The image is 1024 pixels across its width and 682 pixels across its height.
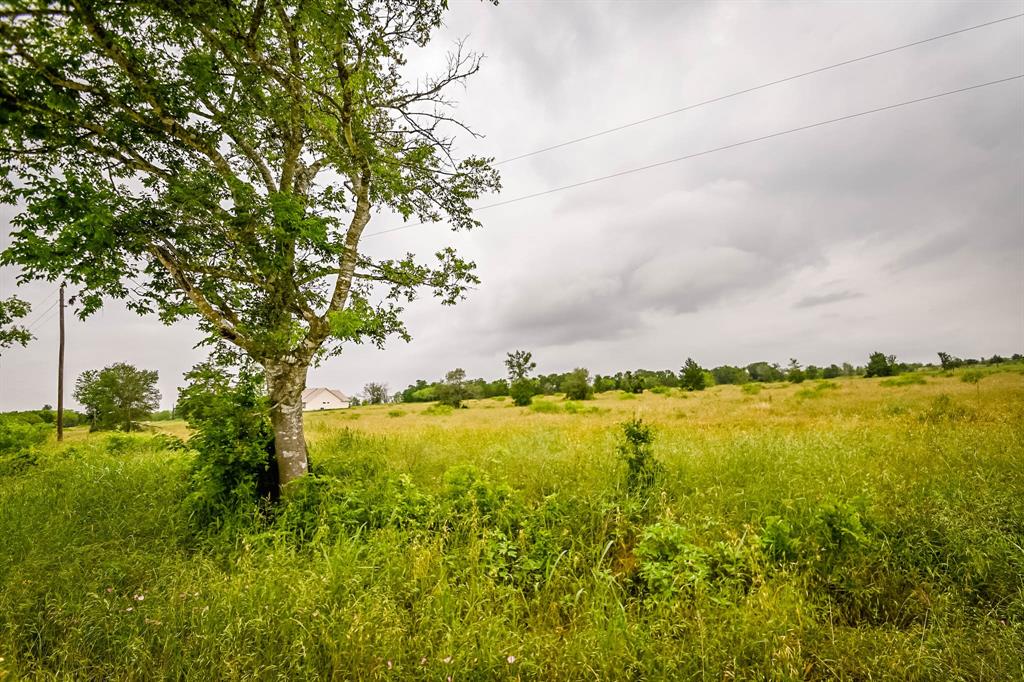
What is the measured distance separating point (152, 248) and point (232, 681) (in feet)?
17.9

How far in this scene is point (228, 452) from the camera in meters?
5.84

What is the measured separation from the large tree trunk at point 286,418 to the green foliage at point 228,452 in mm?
205

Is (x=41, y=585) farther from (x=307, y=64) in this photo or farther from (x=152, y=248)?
(x=307, y=64)

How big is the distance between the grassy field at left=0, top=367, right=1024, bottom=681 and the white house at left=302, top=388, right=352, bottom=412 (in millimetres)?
96450

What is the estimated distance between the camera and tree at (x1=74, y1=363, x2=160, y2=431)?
34.1 m

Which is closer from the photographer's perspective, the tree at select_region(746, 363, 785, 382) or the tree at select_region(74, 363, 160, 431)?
the tree at select_region(74, 363, 160, 431)

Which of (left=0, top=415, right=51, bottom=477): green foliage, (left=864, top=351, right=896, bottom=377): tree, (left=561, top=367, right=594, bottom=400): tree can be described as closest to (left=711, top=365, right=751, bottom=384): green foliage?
(left=864, top=351, right=896, bottom=377): tree

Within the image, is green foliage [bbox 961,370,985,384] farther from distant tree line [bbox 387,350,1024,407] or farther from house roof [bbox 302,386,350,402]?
house roof [bbox 302,386,350,402]

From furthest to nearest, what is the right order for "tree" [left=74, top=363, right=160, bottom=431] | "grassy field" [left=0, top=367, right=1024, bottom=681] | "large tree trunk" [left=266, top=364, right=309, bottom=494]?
"tree" [left=74, top=363, right=160, bottom=431] → "large tree trunk" [left=266, top=364, right=309, bottom=494] → "grassy field" [left=0, top=367, right=1024, bottom=681]

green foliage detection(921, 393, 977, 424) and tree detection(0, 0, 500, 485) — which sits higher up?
tree detection(0, 0, 500, 485)

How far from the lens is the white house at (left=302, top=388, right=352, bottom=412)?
9500 centimetres

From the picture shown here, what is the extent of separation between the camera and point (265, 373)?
610 centimetres

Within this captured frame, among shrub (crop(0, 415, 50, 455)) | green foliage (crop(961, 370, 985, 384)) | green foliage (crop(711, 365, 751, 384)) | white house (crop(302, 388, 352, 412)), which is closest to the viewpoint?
shrub (crop(0, 415, 50, 455))

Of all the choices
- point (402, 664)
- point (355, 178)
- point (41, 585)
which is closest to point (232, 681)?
point (402, 664)
